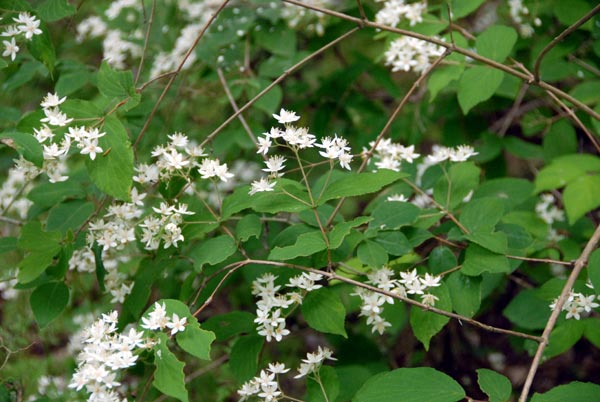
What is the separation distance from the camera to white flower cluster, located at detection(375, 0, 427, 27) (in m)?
2.70

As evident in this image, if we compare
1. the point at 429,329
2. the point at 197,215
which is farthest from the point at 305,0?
the point at 429,329

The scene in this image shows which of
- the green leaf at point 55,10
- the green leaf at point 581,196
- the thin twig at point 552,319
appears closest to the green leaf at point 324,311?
the thin twig at point 552,319

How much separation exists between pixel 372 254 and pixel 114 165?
76cm

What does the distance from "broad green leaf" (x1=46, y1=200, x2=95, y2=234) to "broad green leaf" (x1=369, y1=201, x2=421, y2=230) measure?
3.14 feet

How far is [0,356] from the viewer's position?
2.96 meters

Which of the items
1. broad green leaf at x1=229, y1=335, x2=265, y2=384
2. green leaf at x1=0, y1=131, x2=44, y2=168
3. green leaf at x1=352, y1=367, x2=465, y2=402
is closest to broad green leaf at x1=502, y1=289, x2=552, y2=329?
green leaf at x1=352, y1=367, x2=465, y2=402

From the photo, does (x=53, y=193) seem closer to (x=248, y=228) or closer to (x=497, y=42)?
(x=248, y=228)

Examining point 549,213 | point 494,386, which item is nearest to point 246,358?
point 494,386

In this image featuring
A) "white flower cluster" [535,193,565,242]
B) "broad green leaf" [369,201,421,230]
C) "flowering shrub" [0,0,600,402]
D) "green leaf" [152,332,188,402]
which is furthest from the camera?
"white flower cluster" [535,193,565,242]

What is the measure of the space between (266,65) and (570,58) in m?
1.38

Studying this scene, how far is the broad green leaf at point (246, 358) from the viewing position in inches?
75.5

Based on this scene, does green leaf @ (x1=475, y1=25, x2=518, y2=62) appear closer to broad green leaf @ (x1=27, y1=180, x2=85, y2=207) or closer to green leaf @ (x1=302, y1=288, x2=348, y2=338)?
green leaf @ (x1=302, y1=288, x2=348, y2=338)

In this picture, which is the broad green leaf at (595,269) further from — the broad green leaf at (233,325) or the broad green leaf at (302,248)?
the broad green leaf at (233,325)

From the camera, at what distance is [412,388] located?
63.4 inches
